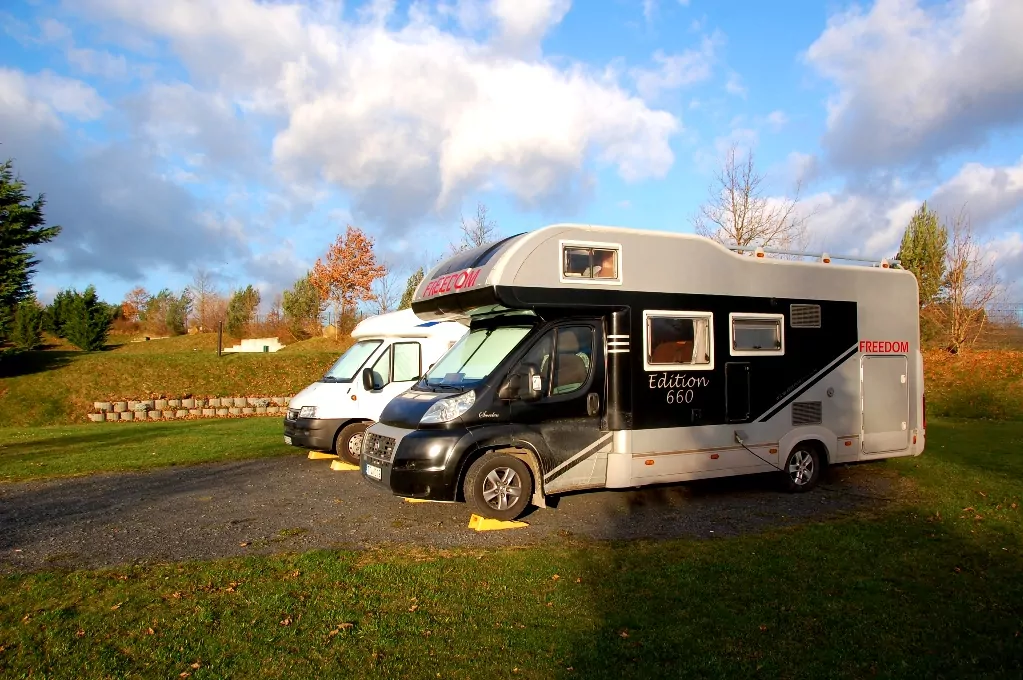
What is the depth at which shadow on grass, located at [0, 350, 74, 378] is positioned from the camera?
2476 centimetres

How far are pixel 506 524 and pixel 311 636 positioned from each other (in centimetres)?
312

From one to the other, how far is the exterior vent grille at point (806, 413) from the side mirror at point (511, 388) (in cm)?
373

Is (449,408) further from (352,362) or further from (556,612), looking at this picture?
(352,362)

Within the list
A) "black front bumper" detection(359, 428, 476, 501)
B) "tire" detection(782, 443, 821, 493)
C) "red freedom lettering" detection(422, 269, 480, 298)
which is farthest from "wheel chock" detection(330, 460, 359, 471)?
"tire" detection(782, 443, 821, 493)

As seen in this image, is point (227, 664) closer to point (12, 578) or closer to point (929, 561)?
point (12, 578)

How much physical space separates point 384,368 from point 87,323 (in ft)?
87.8

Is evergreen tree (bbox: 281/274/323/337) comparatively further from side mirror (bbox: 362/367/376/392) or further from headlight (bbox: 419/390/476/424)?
headlight (bbox: 419/390/476/424)

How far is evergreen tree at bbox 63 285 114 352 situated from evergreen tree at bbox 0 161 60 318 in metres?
7.18

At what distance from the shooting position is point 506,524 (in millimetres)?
7445

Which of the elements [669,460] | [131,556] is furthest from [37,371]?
[669,460]

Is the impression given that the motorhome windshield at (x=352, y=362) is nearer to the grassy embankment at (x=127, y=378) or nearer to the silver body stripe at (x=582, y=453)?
the silver body stripe at (x=582, y=453)

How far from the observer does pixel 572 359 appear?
799 cm

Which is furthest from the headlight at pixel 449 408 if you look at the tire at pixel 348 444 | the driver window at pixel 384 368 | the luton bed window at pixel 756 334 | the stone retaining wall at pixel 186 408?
the stone retaining wall at pixel 186 408

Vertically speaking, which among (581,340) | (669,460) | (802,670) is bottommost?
(802,670)
